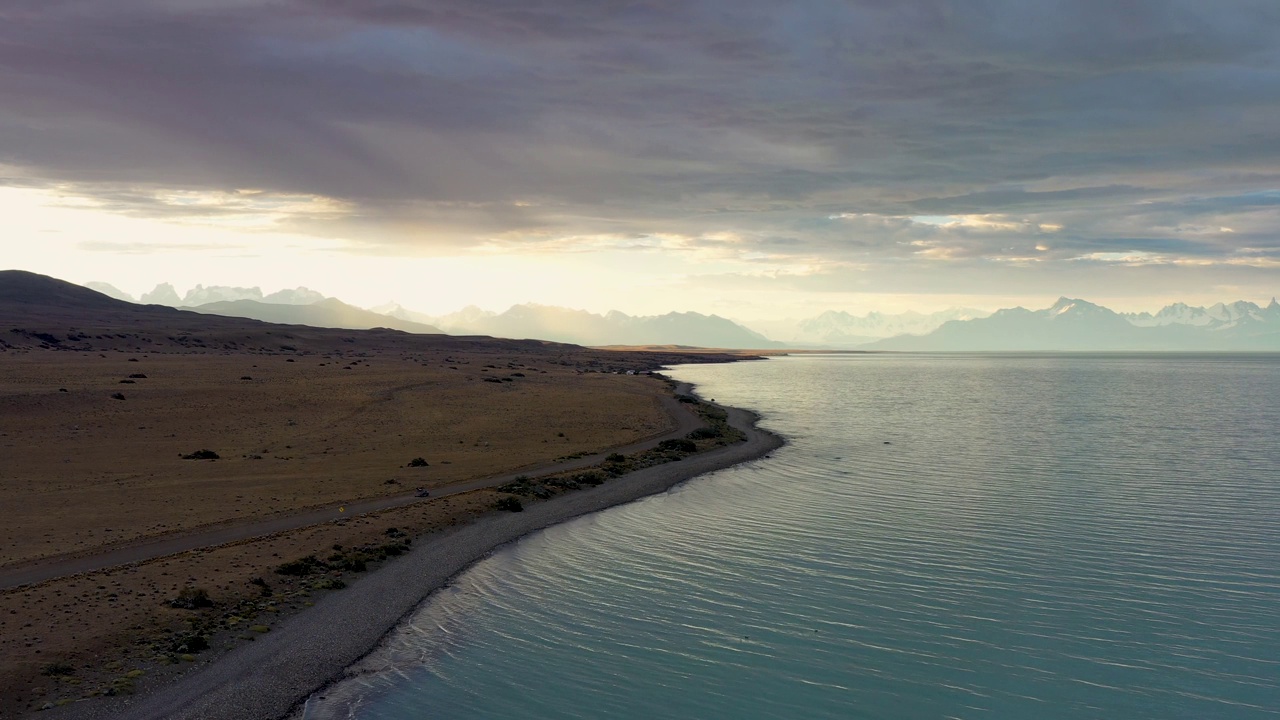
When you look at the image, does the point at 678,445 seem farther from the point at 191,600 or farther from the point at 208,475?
the point at 191,600

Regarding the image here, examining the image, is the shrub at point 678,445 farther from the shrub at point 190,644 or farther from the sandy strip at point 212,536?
the shrub at point 190,644

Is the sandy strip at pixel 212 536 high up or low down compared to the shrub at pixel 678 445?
down

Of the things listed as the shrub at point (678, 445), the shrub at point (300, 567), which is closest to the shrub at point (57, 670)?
the shrub at point (300, 567)

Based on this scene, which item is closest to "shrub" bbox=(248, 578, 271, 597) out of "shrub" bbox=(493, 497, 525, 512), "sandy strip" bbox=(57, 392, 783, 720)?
"sandy strip" bbox=(57, 392, 783, 720)

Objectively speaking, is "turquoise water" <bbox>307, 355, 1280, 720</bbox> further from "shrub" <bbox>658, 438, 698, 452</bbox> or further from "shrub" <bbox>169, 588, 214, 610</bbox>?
"shrub" <bbox>658, 438, 698, 452</bbox>

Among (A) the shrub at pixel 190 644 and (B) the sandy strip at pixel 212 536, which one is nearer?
(A) the shrub at pixel 190 644

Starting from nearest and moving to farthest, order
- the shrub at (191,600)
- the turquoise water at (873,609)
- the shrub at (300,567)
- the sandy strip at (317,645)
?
the sandy strip at (317,645) < the turquoise water at (873,609) < the shrub at (191,600) < the shrub at (300,567)

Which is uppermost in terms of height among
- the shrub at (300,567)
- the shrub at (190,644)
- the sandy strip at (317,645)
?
the shrub at (300,567)

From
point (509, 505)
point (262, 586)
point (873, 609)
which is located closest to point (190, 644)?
point (262, 586)
